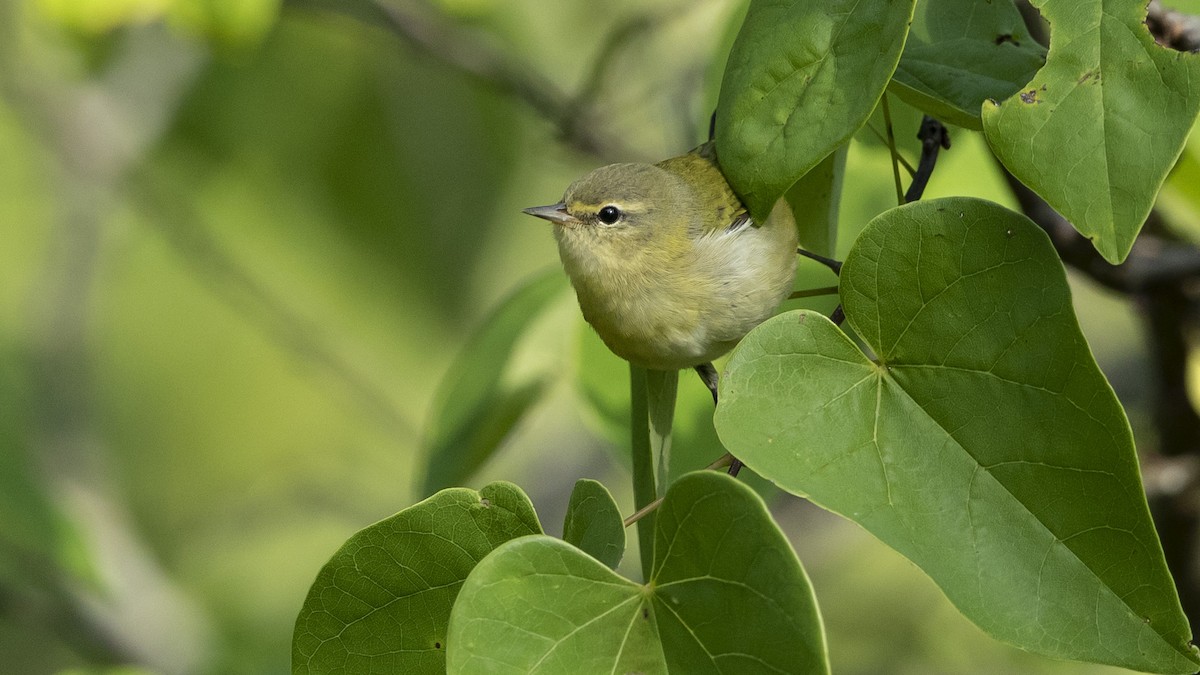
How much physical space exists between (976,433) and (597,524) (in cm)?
32

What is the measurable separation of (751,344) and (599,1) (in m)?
4.15

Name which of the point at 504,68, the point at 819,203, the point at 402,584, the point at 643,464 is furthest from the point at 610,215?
the point at 504,68

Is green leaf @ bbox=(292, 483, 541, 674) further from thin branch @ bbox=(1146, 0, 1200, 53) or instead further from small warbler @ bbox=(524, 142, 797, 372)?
thin branch @ bbox=(1146, 0, 1200, 53)

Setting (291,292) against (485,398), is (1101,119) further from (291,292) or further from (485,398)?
(291,292)

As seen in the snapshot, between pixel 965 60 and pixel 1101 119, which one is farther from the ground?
pixel 965 60

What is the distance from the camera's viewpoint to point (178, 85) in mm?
3859

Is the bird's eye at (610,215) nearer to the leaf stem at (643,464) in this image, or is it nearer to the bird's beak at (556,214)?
the bird's beak at (556,214)

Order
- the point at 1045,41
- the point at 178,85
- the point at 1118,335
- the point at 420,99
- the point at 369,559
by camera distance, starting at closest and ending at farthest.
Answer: the point at 369,559, the point at 1045,41, the point at 178,85, the point at 1118,335, the point at 420,99

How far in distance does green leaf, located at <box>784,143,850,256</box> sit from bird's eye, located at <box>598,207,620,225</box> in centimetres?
26

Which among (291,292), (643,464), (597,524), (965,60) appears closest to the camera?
(597,524)

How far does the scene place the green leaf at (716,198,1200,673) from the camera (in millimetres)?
842

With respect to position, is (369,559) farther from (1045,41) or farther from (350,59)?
(350,59)

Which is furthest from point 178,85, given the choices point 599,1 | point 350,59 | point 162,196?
point 350,59

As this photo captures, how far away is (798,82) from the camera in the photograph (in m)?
1.00
